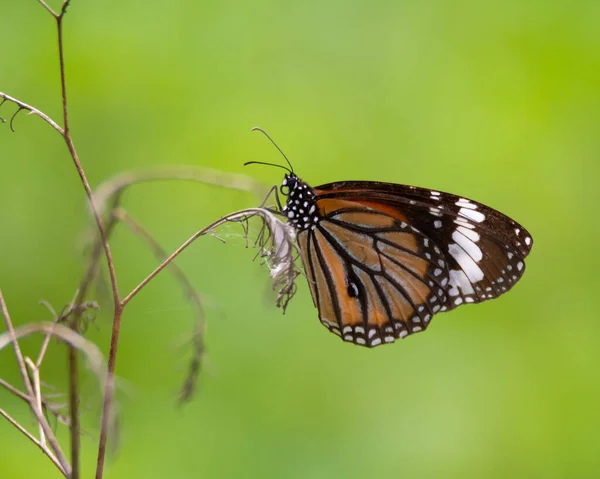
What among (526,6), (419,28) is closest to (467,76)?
(419,28)

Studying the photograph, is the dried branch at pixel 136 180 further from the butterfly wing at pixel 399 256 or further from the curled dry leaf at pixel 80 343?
the butterfly wing at pixel 399 256

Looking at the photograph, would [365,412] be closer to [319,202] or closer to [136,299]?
[136,299]

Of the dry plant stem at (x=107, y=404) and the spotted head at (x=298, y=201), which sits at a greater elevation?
the spotted head at (x=298, y=201)

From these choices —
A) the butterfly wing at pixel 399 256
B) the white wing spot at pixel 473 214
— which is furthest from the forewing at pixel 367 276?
the white wing spot at pixel 473 214

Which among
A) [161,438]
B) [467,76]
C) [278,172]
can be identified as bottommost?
[161,438]

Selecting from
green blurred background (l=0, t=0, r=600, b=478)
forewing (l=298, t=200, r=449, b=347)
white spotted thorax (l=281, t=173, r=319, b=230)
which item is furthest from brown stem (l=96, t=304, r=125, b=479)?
green blurred background (l=0, t=0, r=600, b=478)

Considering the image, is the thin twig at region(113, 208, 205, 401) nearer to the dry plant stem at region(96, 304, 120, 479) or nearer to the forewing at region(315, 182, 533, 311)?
the dry plant stem at region(96, 304, 120, 479)

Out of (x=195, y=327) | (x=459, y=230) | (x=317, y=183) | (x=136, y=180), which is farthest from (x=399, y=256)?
(x=317, y=183)
